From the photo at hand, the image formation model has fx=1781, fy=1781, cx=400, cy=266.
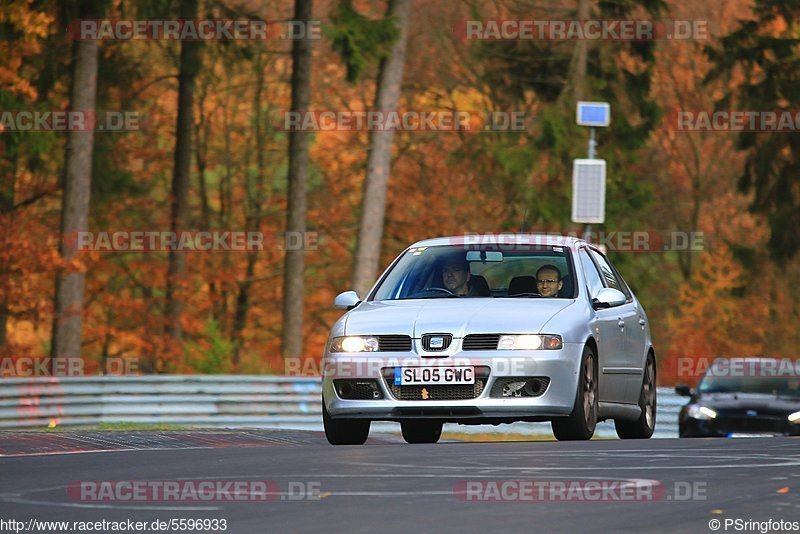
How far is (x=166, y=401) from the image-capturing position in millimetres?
21969

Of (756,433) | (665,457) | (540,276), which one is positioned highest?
(540,276)

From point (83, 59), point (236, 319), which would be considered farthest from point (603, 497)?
point (236, 319)

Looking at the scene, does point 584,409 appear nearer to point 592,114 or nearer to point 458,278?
point 458,278

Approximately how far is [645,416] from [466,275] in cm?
247

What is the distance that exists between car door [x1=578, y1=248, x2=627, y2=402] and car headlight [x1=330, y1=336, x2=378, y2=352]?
180cm

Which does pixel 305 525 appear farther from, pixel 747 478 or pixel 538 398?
pixel 538 398

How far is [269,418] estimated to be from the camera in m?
22.7

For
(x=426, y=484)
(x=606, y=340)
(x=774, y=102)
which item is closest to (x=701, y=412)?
(x=606, y=340)

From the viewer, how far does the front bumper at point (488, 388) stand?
13.2 metres

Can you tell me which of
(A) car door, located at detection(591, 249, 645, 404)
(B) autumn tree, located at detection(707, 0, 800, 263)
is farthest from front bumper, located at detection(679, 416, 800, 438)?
(B) autumn tree, located at detection(707, 0, 800, 263)

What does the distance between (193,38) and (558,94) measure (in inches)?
393

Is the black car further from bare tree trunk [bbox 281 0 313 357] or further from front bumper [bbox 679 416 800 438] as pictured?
bare tree trunk [bbox 281 0 313 357]

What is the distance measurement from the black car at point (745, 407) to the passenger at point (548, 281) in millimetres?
8850

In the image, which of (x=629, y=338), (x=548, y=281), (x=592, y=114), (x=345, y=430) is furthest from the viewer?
(x=592, y=114)
